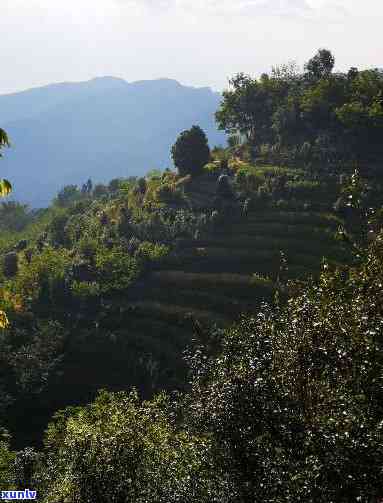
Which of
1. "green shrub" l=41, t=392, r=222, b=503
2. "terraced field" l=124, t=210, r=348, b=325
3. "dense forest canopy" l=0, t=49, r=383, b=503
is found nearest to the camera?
"dense forest canopy" l=0, t=49, r=383, b=503

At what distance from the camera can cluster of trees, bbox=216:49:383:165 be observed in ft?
310

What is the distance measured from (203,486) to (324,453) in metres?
6.05

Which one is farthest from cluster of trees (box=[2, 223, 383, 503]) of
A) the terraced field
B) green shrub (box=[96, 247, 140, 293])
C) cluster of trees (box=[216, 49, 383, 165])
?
cluster of trees (box=[216, 49, 383, 165])

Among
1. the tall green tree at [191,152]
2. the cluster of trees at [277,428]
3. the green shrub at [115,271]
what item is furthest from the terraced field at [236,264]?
the cluster of trees at [277,428]

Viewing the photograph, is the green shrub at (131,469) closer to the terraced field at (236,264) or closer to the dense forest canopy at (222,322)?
the dense forest canopy at (222,322)

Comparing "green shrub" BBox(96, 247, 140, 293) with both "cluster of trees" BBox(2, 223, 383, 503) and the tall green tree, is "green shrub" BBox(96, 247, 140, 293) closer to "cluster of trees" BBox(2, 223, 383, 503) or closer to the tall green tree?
the tall green tree

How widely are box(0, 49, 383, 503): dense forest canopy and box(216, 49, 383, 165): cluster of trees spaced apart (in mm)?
457

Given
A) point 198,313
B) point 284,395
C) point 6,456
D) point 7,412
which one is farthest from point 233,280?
point 284,395

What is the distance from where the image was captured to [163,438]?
2739 centimetres

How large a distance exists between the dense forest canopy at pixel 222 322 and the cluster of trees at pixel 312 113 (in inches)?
18.0

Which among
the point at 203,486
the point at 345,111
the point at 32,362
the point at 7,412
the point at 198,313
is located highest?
the point at 345,111

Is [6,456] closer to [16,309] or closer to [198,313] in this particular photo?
[198,313]

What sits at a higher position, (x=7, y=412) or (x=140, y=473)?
(x=140, y=473)

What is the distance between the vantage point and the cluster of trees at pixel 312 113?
94625 millimetres
